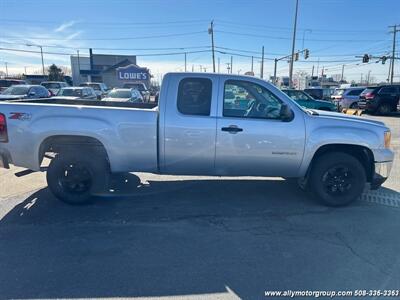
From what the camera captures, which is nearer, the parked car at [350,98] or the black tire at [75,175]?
the black tire at [75,175]

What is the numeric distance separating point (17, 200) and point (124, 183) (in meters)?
1.73

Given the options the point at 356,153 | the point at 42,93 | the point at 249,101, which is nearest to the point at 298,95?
the point at 356,153

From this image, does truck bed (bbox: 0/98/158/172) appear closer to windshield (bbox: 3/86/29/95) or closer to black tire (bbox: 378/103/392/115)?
windshield (bbox: 3/86/29/95)

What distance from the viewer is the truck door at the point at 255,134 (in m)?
4.08

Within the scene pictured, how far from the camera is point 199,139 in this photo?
13.4 feet

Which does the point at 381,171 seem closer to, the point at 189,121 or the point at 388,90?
the point at 189,121

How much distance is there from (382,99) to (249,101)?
18.9 metres

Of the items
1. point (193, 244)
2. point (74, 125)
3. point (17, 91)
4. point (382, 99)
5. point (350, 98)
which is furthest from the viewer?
point (350, 98)

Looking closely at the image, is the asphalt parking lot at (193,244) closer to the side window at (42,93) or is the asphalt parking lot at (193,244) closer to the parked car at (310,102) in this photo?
the parked car at (310,102)

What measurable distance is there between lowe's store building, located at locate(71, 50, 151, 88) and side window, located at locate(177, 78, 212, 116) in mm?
33011

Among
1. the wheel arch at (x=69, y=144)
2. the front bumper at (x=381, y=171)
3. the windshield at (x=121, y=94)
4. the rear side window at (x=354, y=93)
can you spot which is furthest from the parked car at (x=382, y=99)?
the wheel arch at (x=69, y=144)

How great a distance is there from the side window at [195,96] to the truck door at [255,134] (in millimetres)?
204

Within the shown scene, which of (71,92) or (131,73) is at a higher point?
(131,73)

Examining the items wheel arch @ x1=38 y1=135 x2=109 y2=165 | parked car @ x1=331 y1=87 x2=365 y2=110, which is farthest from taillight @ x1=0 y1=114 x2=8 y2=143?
parked car @ x1=331 y1=87 x2=365 y2=110
